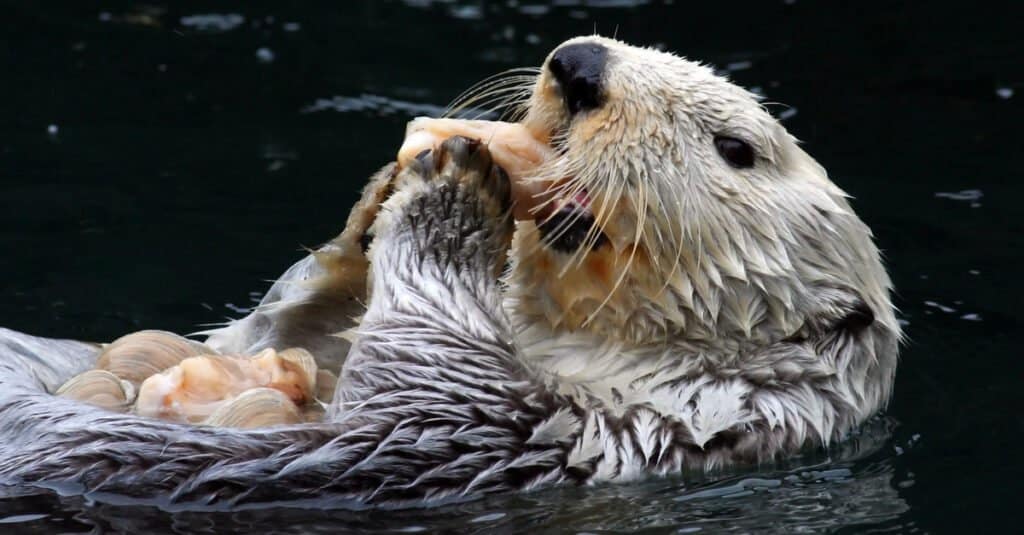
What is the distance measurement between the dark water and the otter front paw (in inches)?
32.7

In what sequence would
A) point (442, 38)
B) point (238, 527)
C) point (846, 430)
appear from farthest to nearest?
point (442, 38) < point (846, 430) < point (238, 527)

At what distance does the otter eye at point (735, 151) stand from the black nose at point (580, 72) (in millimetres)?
476

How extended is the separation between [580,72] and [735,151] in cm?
62

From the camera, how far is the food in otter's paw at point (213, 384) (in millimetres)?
4715

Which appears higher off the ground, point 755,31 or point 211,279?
point 755,31

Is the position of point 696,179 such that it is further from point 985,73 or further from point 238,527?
point 985,73

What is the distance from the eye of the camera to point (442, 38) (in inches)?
402

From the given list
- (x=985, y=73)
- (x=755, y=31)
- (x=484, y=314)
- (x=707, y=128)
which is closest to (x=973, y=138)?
(x=985, y=73)

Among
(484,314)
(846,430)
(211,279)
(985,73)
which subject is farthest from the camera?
(985,73)

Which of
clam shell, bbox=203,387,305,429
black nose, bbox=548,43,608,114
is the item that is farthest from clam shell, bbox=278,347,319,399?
black nose, bbox=548,43,608,114

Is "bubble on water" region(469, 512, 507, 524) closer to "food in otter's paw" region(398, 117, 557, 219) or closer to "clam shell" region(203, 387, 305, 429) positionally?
"clam shell" region(203, 387, 305, 429)

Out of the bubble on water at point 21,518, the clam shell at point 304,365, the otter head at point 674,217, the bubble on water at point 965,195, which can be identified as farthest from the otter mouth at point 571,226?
the bubble on water at point 965,195

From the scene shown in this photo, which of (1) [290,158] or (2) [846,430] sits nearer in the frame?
(2) [846,430]

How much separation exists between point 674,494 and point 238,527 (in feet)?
4.61
